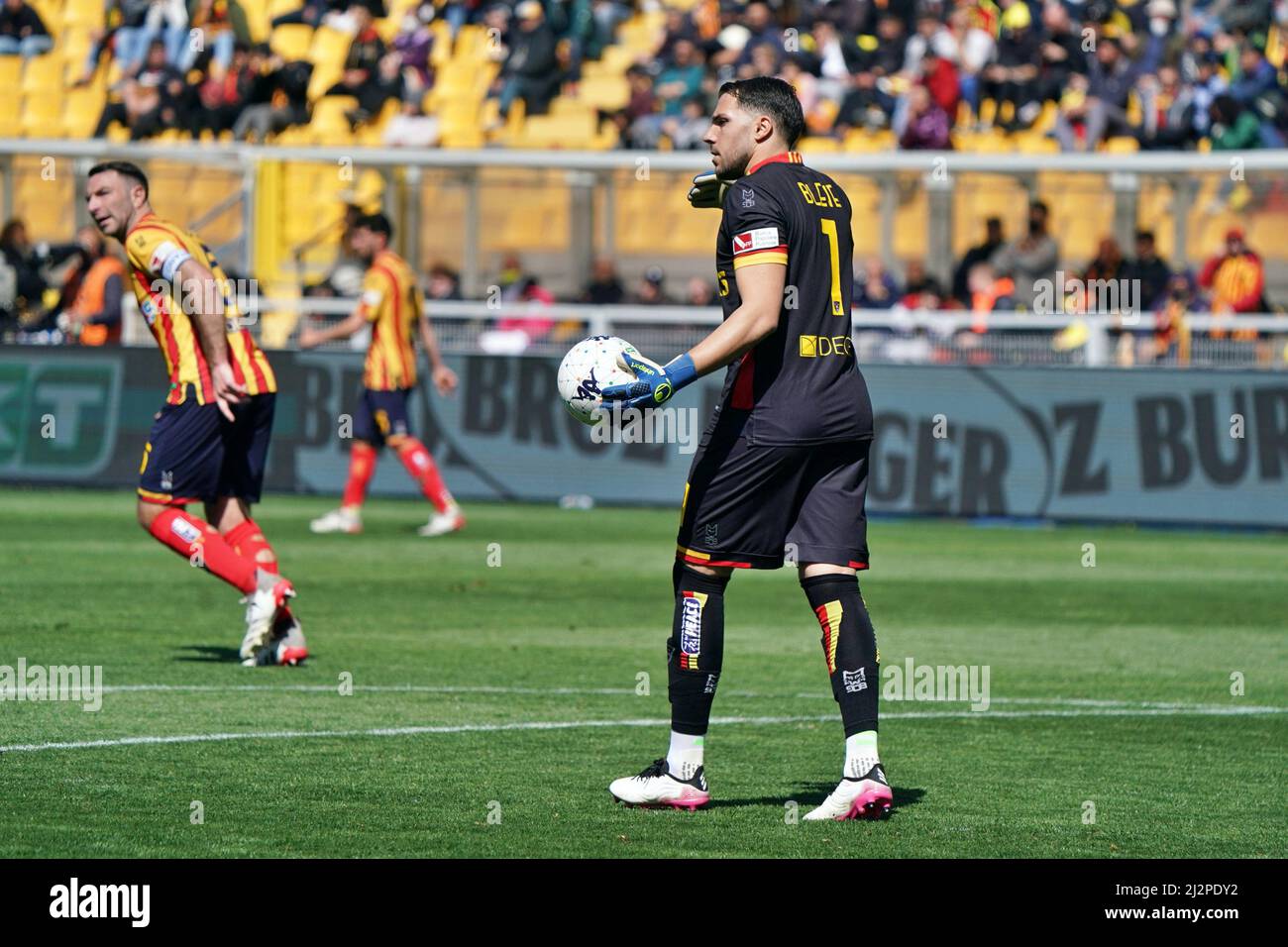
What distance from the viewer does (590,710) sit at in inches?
365

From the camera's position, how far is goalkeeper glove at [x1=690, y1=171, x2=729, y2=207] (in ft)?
24.2

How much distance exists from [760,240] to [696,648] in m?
1.34

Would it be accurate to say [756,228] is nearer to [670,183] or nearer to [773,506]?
[773,506]

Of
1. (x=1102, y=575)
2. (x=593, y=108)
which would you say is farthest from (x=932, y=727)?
(x=593, y=108)

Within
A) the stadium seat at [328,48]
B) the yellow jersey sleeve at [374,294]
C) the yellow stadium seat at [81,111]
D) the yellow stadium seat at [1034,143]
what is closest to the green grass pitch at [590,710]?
the yellow jersey sleeve at [374,294]

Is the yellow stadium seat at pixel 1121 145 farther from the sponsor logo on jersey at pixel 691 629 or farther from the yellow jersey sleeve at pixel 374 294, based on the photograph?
the sponsor logo on jersey at pixel 691 629

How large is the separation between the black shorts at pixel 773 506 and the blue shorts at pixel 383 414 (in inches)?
424

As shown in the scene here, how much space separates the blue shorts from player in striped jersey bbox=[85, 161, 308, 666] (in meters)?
6.92

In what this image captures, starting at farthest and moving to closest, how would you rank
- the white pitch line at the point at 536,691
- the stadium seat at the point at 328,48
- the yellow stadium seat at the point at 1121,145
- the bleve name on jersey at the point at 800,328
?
the stadium seat at the point at 328,48, the yellow stadium seat at the point at 1121,145, the white pitch line at the point at 536,691, the bleve name on jersey at the point at 800,328

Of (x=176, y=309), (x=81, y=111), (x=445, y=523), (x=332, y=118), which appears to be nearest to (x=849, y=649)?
(x=176, y=309)

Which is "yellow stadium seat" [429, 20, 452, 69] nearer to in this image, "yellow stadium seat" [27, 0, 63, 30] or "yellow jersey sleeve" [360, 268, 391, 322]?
"yellow stadium seat" [27, 0, 63, 30]

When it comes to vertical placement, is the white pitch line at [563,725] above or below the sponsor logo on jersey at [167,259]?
below

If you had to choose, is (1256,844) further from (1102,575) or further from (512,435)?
(512,435)

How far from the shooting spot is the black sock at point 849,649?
7.03 metres
